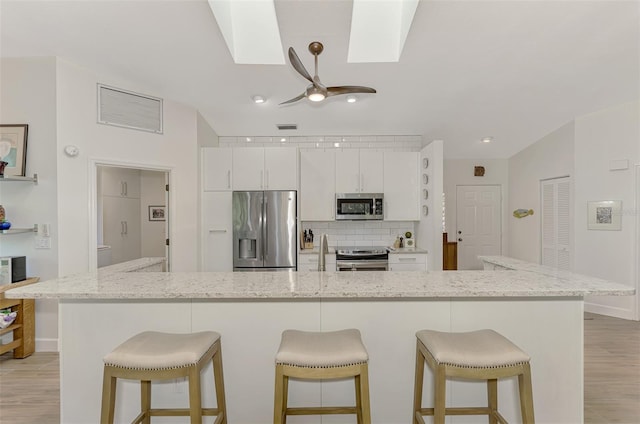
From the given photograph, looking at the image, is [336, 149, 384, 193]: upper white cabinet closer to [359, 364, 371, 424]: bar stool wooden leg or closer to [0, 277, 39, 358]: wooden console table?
[359, 364, 371, 424]: bar stool wooden leg

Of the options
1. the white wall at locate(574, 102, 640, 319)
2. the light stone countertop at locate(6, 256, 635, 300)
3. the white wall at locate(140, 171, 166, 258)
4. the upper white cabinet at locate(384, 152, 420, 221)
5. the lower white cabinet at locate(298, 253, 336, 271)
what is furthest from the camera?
the white wall at locate(140, 171, 166, 258)

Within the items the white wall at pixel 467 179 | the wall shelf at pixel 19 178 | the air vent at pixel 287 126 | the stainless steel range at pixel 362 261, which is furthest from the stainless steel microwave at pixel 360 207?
the wall shelf at pixel 19 178

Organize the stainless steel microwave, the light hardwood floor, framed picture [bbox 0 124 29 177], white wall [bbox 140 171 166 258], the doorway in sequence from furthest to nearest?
white wall [bbox 140 171 166 258]
the doorway
the stainless steel microwave
framed picture [bbox 0 124 29 177]
the light hardwood floor

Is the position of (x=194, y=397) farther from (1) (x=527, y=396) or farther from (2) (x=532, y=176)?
A: (2) (x=532, y=176)

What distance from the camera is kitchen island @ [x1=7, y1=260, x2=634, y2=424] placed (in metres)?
1.69

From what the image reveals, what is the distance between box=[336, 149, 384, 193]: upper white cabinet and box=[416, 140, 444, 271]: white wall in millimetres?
695

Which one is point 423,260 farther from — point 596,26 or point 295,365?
point 295,365

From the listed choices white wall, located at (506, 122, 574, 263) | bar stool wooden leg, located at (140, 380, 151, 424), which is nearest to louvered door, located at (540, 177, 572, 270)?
white wall, located at (506, 122, 574, 263)

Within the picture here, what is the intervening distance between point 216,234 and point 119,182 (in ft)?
9.98

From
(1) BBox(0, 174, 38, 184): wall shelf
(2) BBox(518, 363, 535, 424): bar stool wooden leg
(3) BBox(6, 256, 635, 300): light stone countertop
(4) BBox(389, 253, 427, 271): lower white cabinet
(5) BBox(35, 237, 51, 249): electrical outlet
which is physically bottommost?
(2) BBox(518, 363, 535, 424): bar stool wooden leg

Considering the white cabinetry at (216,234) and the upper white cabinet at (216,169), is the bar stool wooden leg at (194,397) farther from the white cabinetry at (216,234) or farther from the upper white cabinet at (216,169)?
the upper white cabinet at (216,169)

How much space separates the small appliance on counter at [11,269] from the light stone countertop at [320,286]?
1.72m

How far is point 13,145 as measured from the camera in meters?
3.00

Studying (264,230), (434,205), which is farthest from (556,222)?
(264,230)
